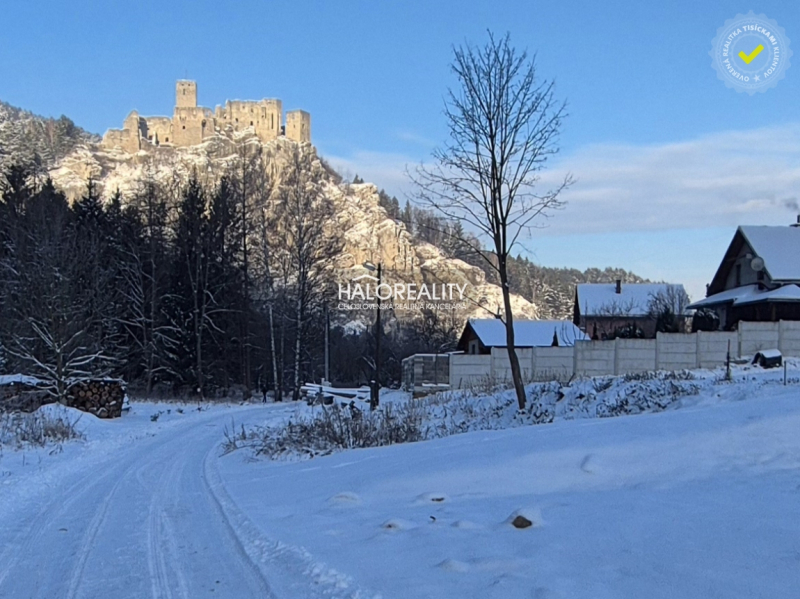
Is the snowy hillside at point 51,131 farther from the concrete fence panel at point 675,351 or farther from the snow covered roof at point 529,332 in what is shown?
the concrete fence panel at point 675,351

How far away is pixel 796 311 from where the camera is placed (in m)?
33.7

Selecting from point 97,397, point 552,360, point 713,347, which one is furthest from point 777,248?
point 97,397

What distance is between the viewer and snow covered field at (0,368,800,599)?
4.04m

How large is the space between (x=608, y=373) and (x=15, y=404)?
20934 millimetres

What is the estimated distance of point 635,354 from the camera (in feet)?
86.2

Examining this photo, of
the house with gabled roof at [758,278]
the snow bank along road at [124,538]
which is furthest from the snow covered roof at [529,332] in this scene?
the snow bank along road at [124,538]

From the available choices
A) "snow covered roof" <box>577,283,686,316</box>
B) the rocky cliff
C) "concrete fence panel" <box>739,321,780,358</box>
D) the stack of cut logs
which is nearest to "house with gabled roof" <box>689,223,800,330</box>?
"concrete fence panel" <box>739,321,780,358</box>

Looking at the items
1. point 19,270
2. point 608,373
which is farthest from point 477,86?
point 19,270

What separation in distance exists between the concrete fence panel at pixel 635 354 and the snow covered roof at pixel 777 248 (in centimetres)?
1181

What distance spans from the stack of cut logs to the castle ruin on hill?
132804 millimetres

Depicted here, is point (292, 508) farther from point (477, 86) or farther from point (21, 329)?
point (21, 329)

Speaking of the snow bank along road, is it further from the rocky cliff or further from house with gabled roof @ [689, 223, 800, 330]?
the rocky cliff

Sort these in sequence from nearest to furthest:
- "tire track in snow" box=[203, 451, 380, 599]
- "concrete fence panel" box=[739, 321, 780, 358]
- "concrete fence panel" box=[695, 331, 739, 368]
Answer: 1. "tire track in snow" box=[203, 451, 380, 599]
2. "concrete fence panel" box=[739, 321, 780, 358]
3. "concrete fence panel" box=[695, 331, 739, 368]

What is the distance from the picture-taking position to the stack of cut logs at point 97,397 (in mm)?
24109
